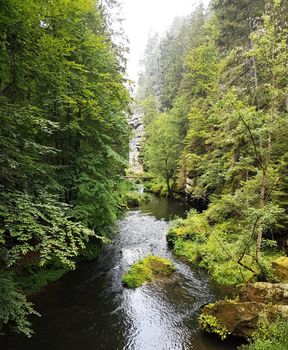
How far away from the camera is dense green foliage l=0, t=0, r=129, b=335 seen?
5902mm

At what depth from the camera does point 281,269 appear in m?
10.4

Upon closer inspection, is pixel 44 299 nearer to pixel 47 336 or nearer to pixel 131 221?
pixel 47 336

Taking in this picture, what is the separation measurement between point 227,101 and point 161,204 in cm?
2148

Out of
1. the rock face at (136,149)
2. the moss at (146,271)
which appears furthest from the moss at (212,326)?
the rock face at (136,149)

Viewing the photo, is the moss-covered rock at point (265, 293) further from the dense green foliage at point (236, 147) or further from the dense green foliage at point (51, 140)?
the dense green foliage at point (51, 140)

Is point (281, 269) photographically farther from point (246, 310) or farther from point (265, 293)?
point (246, 310)

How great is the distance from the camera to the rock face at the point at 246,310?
329 inches

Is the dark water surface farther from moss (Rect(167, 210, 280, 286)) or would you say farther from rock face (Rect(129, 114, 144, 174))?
rock face (Rect(129, 114, 144, 174))

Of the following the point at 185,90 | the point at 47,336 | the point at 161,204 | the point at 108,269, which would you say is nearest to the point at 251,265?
the point at 108,269

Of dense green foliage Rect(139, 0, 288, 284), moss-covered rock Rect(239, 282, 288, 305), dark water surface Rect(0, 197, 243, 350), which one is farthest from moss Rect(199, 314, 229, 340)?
dense green foliage Rect(139, 0, 288, 284)

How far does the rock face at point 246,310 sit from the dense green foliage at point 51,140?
16.5ft

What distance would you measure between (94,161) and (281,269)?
8.78 meters

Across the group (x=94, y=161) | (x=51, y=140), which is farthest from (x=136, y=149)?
(x=94, y=161)

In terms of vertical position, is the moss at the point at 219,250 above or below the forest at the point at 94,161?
below
